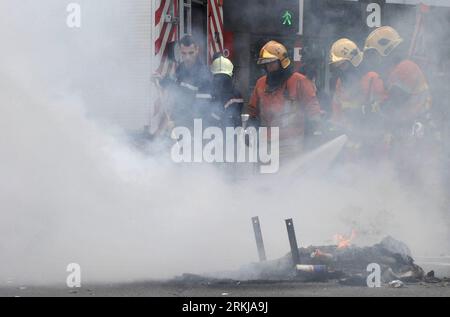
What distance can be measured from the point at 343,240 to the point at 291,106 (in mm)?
2337

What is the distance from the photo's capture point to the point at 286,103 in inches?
390

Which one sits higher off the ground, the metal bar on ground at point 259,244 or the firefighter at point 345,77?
the firefighter at point 345,77

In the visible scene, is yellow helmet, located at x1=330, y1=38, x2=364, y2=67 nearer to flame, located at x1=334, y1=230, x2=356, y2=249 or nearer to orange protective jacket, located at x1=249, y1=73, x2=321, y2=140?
orange protective jacket, located at x1=249, y1=73, x2=321, y2=140

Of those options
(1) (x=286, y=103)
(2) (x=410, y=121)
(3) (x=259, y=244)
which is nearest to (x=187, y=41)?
(1) (x=286, y=103)

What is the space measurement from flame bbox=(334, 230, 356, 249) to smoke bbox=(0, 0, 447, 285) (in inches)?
9.6

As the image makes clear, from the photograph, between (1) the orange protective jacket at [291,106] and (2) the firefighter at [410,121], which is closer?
(1) the orange protective jacket at [291,106]

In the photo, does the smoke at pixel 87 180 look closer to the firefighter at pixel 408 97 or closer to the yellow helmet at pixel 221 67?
the yellow helmet at pixel 221 67

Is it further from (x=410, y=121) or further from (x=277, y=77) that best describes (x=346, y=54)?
(x=277, y=77)

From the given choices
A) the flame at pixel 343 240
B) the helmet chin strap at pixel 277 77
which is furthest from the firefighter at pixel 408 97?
the flame at pixel 343 240

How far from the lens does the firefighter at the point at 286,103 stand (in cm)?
981

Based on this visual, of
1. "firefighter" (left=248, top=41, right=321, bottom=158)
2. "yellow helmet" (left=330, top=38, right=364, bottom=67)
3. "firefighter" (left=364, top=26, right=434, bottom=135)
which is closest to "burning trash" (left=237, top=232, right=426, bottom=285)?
"firefighter" (left=248, top=41, right=321, bottom=158)

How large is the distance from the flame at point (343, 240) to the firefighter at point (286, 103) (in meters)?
1.64
